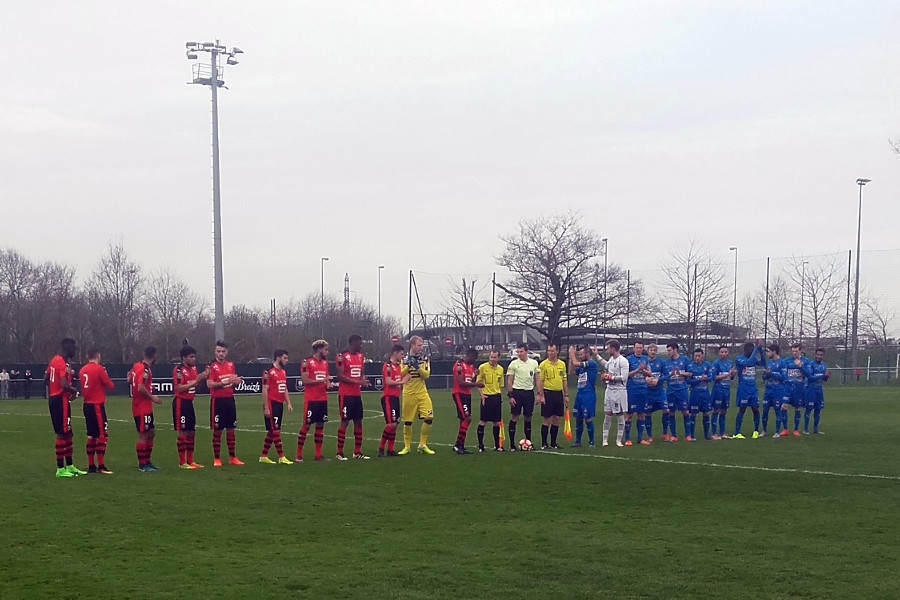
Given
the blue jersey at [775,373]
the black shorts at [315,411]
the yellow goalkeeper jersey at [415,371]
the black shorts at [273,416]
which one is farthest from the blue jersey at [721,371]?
the black shorts at [273,416]

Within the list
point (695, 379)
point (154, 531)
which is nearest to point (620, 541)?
point (154, 531)

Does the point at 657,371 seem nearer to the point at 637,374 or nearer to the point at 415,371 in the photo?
the point at 637,374

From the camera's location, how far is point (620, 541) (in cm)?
895

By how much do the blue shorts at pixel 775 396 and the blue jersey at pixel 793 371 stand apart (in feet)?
1.07

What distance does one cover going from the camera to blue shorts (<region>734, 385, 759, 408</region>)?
20.9 m

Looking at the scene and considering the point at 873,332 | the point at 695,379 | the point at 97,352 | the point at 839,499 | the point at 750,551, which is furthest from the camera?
the point at 873,332

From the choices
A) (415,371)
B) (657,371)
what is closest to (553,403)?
(415,371)

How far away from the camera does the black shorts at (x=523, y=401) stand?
17.5 metres

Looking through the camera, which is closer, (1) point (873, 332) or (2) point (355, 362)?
(2) point (355, 362)

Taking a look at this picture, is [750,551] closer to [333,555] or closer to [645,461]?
[333,555]

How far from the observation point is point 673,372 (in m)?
20.0

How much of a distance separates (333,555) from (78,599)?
89.4 inches

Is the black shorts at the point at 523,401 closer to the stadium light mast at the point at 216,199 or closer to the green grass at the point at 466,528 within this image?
the green grass at the point at 466,528

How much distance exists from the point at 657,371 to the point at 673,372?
18.5 inches
